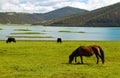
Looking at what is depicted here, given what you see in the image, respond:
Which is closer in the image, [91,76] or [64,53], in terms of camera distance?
[91,76]

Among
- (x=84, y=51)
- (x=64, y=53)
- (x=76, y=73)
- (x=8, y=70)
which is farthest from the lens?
(x=64, y=53)

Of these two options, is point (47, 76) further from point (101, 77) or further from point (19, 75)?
point (101, 77)

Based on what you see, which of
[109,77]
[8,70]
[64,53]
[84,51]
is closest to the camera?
[109,77]

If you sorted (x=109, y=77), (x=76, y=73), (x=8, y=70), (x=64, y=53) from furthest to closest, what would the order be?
(x=64, y=53) < (x=8, y=70) < (x=76, y=73) < (x=109, y=77)

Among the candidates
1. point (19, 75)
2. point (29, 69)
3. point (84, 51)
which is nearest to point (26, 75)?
point (19, 75)

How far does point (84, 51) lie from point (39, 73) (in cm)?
663

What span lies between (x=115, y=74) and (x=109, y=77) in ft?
4.24

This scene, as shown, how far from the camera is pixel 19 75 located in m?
18.5

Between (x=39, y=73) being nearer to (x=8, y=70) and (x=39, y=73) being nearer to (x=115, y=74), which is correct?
(x=8, y=70)

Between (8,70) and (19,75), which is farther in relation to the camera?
(8,70)

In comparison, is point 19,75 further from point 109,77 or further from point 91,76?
point 109,77

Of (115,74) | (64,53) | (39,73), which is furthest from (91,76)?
(64,53)

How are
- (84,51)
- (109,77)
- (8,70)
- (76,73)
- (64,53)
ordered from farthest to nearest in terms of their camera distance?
(64,53), (84,51), (8,70), (76,73), (109,77)

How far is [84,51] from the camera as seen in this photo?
24.8 metres
